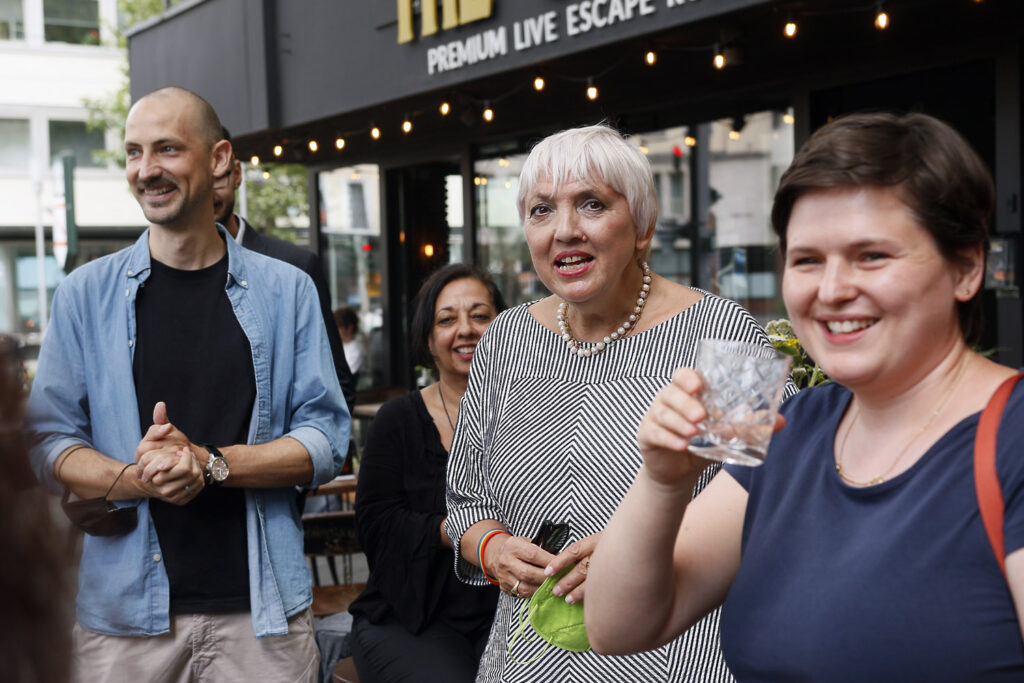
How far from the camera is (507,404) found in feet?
7.76

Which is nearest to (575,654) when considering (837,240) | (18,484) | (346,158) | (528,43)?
(837,240)

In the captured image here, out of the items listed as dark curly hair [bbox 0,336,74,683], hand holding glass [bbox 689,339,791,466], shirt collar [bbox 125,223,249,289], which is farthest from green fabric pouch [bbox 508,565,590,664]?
dark curly hair [bbox 0,336,74,683]

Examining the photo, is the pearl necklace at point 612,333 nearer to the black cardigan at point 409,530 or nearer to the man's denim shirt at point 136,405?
the man's denim shirt at point 136,405

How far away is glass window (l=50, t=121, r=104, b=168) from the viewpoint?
22.5 m

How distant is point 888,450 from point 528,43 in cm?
555

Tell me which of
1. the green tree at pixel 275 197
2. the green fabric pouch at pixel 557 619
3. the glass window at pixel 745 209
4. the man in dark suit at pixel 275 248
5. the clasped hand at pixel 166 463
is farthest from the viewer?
the green tree at pixel 275 197

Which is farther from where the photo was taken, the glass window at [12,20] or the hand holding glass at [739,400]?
the glass window at [12,20]

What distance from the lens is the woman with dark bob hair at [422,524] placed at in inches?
120

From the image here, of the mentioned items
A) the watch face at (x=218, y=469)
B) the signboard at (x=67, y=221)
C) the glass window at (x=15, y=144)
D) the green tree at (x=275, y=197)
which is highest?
the glass window at (x=15, y=144)

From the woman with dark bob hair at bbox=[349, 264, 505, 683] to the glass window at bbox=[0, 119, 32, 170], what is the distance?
841 inches

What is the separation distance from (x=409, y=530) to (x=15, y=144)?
2222 cm

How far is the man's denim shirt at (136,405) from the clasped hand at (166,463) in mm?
207

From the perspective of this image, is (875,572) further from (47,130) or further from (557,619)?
(47,130)

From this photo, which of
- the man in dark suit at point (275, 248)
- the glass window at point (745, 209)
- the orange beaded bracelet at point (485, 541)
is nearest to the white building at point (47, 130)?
the glass window at point (745, 209)
